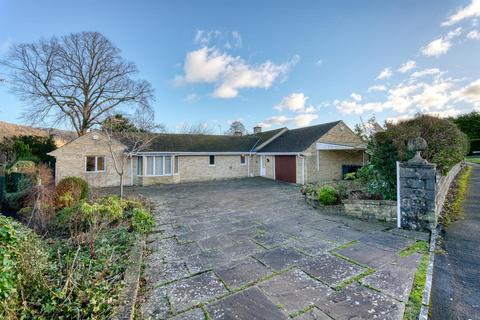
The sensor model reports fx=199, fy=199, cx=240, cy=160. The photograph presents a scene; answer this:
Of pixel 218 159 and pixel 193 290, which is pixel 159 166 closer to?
pixel 218 159

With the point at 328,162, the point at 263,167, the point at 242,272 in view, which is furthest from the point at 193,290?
the point at 263,167

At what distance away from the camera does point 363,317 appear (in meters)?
2.30

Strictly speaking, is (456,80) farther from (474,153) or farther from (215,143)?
(474,153)

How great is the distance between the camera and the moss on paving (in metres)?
2.35

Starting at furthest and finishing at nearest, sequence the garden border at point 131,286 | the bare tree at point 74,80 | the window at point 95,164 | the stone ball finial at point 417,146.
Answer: the bare tree at point 74,80
the window at point 95,164
the stone ball finial at point 417,146
the garden border at point 131,286

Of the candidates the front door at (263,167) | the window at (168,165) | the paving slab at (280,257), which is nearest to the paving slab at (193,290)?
the paving slab at (280,257)

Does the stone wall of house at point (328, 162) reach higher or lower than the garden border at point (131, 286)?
higher

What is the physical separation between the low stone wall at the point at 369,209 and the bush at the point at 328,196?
26cm

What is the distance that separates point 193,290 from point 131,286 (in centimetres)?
87

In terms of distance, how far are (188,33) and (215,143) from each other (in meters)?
9.91

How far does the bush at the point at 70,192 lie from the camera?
7.09 metres

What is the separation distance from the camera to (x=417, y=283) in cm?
287

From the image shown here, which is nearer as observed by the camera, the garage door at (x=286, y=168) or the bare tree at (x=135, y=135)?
the bare tree at (x=135, y=135)

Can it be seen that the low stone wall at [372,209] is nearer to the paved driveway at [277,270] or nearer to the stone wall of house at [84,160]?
the paved driveway at [277,270]
